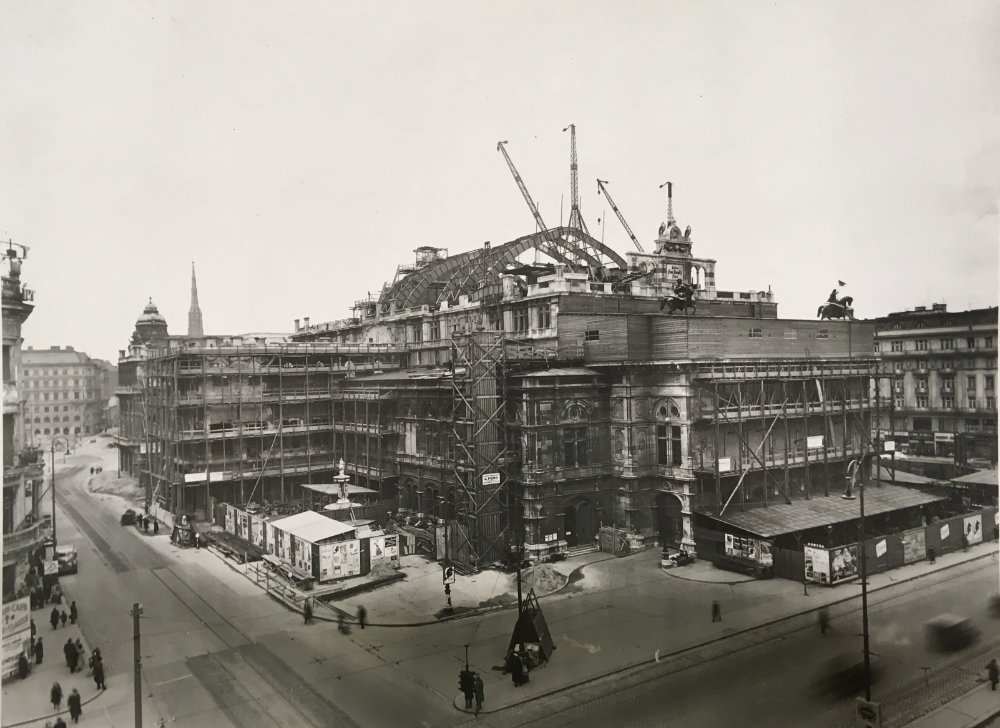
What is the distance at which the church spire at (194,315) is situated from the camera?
24.4 meters

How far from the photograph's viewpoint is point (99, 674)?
20688 mm

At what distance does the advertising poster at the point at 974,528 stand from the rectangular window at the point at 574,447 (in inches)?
805

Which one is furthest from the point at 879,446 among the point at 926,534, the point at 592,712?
the point at 592,712

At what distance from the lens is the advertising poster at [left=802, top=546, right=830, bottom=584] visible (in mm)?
31188

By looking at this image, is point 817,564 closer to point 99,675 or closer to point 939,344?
point 939,344

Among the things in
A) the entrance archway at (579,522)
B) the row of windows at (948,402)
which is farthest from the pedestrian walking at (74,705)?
the row of windows at (948,402)

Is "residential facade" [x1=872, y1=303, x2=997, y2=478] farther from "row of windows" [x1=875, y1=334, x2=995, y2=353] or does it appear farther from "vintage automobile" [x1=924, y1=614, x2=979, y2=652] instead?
"vintage automobile" [x1=924, y1=614, x2=979, y2=652]

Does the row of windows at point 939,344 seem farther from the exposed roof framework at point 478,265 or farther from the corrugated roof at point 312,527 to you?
the corrugated roof at point 312,527

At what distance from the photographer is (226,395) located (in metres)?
49.0

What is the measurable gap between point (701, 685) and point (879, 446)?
26222 millimetres

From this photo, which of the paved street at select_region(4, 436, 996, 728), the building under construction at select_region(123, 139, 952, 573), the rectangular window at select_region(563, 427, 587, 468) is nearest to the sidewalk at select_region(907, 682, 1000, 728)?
the paved street at select_region(4, 436, 996, 728)

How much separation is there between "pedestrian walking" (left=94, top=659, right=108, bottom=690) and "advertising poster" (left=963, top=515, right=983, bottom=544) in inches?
1570

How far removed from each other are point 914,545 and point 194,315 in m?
35.7

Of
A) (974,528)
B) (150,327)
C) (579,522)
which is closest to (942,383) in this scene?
(974,528)
